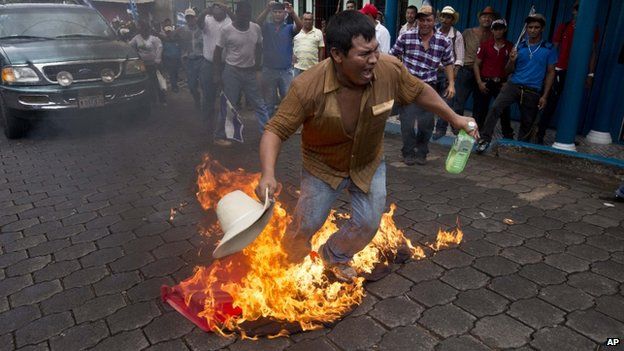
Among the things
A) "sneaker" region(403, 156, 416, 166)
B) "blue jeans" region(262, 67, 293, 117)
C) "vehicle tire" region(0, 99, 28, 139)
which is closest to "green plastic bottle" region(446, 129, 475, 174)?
"sneaker" region(403, 156, 416, 166)

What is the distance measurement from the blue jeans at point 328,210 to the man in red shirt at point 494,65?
4.46 metres

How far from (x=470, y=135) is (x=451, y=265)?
1090mm

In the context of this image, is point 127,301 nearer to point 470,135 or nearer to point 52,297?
point 52,297

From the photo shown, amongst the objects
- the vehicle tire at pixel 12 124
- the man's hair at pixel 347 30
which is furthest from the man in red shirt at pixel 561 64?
the vehicle tire at pixel 12 124

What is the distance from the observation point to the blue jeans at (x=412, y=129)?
6.04 m

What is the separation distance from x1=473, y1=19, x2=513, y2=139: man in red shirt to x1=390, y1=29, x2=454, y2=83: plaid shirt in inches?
47.5

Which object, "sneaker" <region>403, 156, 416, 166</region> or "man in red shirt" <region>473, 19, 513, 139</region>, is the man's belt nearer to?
"man in red shirt" <region>473, 19, 513, 139</region>

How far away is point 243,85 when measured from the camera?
7.04 meters

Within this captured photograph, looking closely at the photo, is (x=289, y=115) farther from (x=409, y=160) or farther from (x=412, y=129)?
(x=409, y=160)

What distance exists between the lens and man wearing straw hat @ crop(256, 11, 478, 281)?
2.63 m

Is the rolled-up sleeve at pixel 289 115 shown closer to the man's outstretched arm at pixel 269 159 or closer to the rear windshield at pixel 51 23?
the man's outstretched arm at pixel 269 159

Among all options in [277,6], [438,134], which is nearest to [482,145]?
[438,134]

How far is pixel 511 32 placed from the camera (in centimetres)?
815

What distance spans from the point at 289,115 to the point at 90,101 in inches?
236
